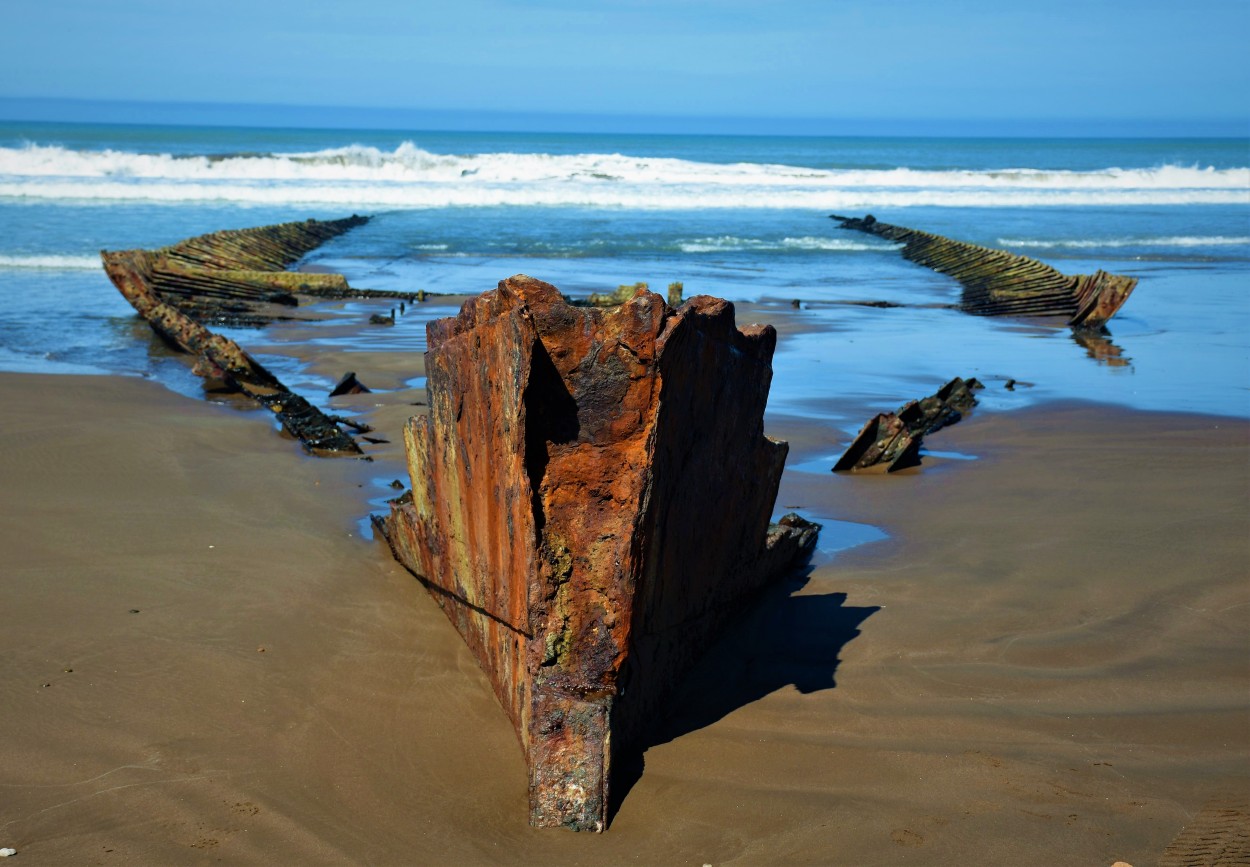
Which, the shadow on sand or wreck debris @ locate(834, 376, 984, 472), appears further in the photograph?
wreck debris @ locate(834, 376, 984, 472)

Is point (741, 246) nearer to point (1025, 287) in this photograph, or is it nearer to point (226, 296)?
point (1025, 287)

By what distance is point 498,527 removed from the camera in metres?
3.78

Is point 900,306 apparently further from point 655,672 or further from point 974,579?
point 655,672

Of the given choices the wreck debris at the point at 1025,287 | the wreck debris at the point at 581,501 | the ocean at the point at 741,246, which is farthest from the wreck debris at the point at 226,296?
the wreck debris at the point at 1025,287

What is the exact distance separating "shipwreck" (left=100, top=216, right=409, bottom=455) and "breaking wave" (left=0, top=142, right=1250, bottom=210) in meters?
16.4

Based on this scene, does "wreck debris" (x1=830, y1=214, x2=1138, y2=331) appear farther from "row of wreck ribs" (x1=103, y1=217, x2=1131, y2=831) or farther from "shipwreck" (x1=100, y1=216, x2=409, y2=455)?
"row of wreck ribs" (x1=103, y1=217, x2=1131, y2=831)

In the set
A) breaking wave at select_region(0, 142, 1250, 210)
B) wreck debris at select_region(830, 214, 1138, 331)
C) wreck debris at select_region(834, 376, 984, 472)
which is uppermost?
breaking wave at select_region(0, 142, 1250, 210)

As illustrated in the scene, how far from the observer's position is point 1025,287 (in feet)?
59.6

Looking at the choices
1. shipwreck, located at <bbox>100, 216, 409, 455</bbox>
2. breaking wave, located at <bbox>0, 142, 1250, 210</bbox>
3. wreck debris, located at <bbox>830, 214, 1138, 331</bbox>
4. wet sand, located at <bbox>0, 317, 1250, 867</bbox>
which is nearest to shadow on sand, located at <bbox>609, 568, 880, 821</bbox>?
wet sand, located at <bbox>0, 317, 1250, 867</bbox>

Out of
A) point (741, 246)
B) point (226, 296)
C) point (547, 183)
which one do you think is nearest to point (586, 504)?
point (226, 296)

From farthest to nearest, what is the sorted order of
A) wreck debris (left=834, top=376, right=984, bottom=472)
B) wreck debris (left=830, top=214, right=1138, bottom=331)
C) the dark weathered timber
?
1. wreck debris (left=830, top=214, right=1138, bottom=331)
2. the dark weathered timber
3. wreck debris (left=834, top=376, right=984, bottom=472)

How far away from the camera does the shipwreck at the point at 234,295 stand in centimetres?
816

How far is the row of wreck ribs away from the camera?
11.2 ft

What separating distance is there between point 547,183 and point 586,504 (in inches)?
1822
